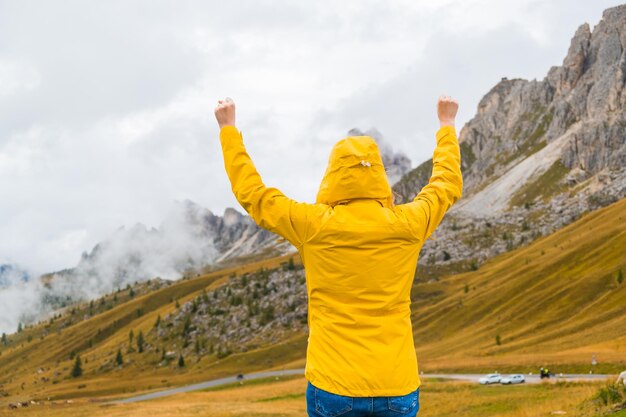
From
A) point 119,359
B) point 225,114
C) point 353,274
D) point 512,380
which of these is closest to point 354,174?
point 353,274

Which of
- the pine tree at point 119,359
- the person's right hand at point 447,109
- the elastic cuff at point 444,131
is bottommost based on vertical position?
the pine tree at point 119,359

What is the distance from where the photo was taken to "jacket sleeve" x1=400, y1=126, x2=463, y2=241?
5945 mm

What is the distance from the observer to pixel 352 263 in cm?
558

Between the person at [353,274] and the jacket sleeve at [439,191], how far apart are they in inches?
2.8

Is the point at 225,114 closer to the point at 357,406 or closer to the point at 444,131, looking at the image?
the point at 444,131

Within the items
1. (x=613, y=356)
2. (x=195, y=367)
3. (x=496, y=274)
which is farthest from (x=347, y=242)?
(x=195, y=367)

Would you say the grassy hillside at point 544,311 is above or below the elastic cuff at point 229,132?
below

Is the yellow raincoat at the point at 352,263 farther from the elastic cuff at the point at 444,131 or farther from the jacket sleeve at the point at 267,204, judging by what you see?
the elastic cuff at the point at 444,131

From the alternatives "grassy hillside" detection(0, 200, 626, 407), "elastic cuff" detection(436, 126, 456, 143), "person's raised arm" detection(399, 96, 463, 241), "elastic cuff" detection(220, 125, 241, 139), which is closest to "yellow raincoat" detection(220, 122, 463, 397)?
"person's raised arm" detection(399, 96, 463, 241)

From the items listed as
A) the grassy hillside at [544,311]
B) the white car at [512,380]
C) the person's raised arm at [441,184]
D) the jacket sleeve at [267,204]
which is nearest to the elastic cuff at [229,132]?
the jacket sleeve at [267,204]

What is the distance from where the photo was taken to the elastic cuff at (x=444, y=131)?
22.9ft

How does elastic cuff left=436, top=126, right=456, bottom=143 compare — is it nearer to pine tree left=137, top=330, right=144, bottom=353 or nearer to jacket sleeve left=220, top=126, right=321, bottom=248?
jacket sleeve left=220, top=126, right=321, bottom=248

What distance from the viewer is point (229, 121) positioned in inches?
243

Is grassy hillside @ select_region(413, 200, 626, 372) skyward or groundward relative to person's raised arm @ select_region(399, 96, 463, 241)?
groundward
